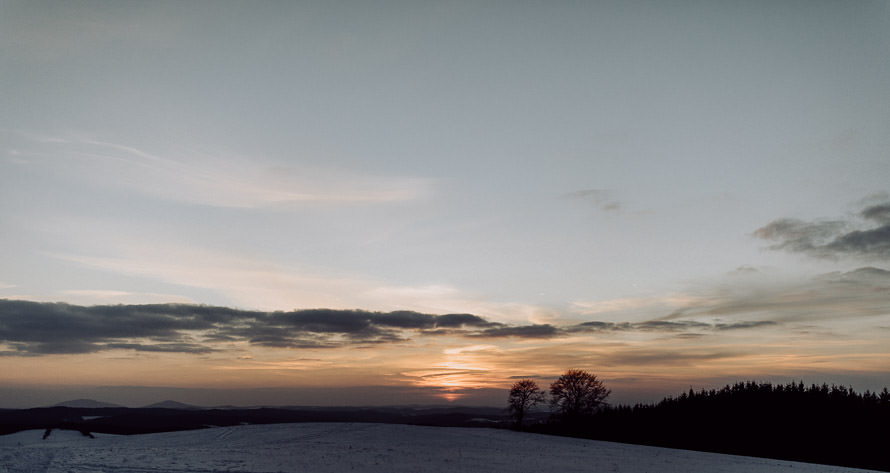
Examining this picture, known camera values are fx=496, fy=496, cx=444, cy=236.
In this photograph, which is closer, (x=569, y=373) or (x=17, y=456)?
(x=17, y=456)

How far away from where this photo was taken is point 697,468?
47.4m

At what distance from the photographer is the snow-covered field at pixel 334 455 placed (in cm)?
4109

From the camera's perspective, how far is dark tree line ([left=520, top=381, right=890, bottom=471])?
82688mm

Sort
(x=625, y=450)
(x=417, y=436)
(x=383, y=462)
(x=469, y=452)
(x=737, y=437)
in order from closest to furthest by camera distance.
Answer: (x=383, y=462), (x=469, y=452), (x=625, y=450), (x=417, y=436), (x=737, y=437)

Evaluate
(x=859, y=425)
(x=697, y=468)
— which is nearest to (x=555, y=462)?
(x=697, y=468)

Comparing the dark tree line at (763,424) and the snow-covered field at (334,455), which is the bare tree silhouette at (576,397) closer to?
the dark tree line at (763,424)

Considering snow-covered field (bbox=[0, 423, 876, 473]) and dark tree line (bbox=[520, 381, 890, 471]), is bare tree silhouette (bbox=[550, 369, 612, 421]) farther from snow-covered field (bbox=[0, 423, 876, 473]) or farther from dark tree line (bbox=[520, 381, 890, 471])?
snow-covered field (bbox=[0, 423, 876, 473])

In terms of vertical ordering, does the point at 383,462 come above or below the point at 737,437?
above

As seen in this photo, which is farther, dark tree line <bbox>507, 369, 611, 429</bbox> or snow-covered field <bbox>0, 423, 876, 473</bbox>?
dark tree line <bbox>507, 369, 611, 429</bbox>

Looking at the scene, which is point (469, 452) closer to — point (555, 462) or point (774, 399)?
point (555, 462)

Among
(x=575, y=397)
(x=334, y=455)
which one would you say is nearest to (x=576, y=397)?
(x=575, y=397)

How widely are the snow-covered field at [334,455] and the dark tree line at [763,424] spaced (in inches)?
1301

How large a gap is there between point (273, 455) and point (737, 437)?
86.5 metres

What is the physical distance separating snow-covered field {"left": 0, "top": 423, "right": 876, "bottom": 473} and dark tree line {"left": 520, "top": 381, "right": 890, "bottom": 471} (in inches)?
1301
